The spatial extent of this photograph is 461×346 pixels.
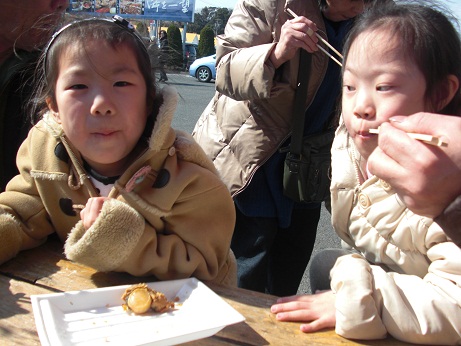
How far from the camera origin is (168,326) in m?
1.08

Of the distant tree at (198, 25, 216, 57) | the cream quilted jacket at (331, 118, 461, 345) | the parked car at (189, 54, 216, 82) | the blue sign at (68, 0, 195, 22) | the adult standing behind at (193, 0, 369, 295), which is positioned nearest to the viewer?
the cream quilted jacket at (331, 118, 461, 345)

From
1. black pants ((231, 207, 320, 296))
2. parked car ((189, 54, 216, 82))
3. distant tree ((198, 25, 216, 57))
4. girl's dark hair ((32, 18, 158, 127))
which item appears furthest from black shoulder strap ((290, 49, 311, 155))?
distant tree ((198, 25, 216, 57))

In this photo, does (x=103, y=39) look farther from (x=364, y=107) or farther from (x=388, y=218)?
(x=388, y=218)

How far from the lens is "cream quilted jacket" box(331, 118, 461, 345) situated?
1.02 m

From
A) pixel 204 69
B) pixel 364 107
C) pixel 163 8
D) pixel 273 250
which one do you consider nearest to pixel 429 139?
pixel 364 107

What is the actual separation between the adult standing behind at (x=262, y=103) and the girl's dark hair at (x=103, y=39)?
1.71 feet

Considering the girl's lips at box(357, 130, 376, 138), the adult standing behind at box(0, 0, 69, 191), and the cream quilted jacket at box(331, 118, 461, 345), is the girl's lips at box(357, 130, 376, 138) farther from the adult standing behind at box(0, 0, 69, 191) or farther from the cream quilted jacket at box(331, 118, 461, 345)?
the adult standing behind at box(0, 0, 69, 191)

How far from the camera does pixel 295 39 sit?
70.6 inches

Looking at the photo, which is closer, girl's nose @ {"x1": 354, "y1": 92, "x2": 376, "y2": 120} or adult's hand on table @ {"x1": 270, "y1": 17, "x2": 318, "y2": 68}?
girl's nose @ {"x1": 354, "y1": 92, "x2": 376, "y2": 120}

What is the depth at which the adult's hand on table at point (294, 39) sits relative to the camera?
1779mm

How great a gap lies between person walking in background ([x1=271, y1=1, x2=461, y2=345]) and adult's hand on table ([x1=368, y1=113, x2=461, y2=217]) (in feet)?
0.05

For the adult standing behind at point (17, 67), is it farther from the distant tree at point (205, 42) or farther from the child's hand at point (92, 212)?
the distant tree at point (205, 42)

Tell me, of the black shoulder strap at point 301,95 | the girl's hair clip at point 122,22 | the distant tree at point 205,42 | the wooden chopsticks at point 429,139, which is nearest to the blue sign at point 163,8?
the distant tree at point 205,42

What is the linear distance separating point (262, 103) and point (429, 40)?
85 cm
